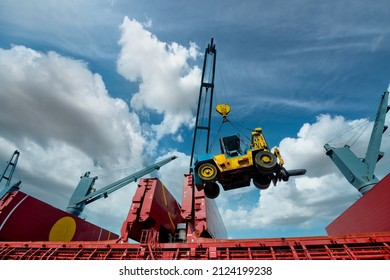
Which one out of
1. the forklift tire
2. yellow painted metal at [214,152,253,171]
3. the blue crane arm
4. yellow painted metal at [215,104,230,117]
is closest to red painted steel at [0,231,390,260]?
the forklift tire

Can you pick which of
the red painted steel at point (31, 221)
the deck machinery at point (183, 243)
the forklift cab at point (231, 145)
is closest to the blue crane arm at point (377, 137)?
the deck machinery at point (183, 243)

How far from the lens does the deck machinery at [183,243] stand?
6715 mm

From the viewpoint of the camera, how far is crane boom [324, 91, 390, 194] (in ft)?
62.7

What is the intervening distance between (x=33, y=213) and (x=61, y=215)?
7.21 ft

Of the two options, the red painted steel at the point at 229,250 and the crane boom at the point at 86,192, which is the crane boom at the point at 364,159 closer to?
the red painted steel at the point at 229,250

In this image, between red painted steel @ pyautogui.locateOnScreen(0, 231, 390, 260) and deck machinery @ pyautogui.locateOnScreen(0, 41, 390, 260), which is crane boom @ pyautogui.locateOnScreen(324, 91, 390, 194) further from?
red painted steel @ pyautogui.locateOnScreen(0, 231, 390, 260)

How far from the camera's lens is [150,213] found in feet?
32.6

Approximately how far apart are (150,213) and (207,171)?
12.6 feet

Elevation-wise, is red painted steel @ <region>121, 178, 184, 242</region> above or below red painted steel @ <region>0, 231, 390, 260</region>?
above

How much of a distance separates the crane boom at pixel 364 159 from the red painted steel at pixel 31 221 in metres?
24.3

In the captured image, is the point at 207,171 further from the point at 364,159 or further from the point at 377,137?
the point at 377,137

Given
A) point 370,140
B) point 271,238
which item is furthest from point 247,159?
point 370,140

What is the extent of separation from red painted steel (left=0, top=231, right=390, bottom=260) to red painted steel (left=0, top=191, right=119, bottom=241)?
209 centimetres

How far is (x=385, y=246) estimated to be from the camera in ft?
20.8
